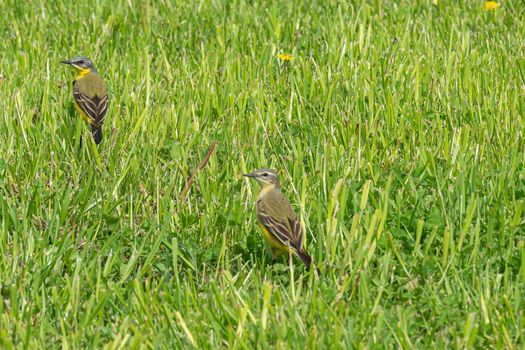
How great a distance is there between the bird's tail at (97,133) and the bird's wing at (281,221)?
192 centimetres

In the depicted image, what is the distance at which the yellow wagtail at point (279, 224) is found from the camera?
529 centimetres

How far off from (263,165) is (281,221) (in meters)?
1.40

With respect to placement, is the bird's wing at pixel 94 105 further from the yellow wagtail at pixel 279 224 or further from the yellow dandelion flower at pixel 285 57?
the yellow wagtail at pixel 279 224

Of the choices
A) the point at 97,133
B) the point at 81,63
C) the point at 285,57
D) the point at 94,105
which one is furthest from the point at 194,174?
the point at 285,57

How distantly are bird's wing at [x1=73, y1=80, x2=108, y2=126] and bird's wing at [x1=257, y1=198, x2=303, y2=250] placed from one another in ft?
7.19

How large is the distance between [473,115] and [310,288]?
2.97m

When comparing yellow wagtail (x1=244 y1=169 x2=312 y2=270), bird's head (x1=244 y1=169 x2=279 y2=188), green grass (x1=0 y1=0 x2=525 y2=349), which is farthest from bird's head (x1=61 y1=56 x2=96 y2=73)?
yellow wagtail (x1=244 y1=169 x2=312 y2=270)

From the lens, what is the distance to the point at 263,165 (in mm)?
6711

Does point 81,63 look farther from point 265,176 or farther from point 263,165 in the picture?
point 265,176

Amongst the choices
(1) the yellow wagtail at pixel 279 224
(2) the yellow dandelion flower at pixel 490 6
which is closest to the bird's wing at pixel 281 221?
(1) the yellow wagtail at pixel 279 224

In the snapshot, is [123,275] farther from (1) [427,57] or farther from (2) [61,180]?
(1) [427,57]

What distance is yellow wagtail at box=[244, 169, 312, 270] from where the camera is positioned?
17.4 ft

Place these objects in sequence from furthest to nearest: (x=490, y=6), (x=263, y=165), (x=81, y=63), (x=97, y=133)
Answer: (x=490, y=6) → (x=81, y=63) → (x=97, y=133) → (x=263, y=165)

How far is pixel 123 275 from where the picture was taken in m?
5.22
